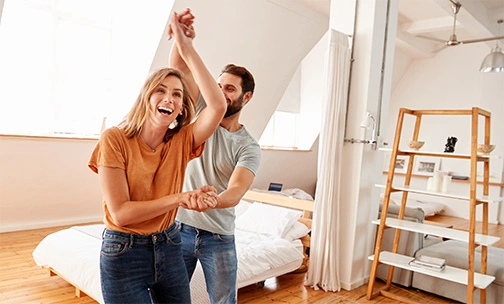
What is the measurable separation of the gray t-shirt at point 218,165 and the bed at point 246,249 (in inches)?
46.7

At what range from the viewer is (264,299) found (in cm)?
320

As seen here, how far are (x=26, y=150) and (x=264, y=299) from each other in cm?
312

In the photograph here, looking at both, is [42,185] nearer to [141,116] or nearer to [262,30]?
[262,30]

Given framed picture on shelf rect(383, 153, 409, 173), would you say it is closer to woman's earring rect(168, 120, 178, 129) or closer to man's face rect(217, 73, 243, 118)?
man's face rect(217, 73, 243, 118)

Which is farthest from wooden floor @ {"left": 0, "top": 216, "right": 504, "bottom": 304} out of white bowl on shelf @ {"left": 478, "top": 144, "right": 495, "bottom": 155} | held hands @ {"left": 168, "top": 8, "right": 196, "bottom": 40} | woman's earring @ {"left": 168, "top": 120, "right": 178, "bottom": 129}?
held hands @ {"left": 168, "top": 8, "right": 196, "bottom": 40}

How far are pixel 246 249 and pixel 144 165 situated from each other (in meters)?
2.22

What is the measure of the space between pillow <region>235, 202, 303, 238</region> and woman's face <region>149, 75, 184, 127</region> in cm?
267

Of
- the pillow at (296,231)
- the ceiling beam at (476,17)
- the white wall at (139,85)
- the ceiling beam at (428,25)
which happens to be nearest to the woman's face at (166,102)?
the pillow at (296,231)

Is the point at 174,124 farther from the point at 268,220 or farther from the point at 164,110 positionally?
the point at 268,220

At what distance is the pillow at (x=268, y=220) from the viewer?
3.76 metres

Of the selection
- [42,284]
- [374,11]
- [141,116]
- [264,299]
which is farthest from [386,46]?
[42,284]

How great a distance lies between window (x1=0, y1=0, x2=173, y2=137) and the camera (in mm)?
4582

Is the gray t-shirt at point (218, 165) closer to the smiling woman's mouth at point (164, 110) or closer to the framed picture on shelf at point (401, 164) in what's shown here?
the smiling woman's mouth at point (164, 110)

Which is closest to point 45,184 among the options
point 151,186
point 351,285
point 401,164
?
point 351,285
